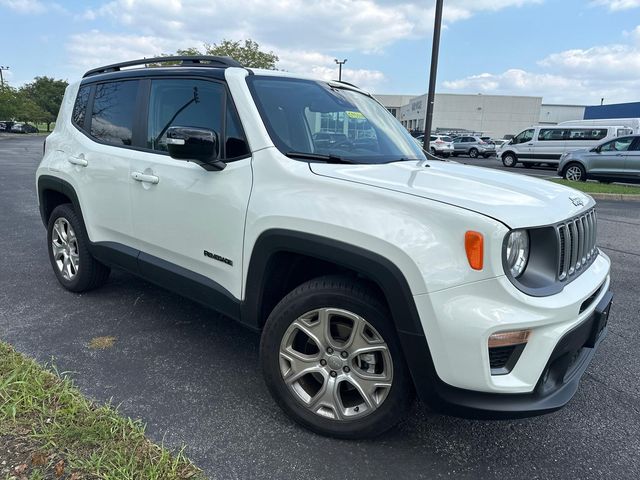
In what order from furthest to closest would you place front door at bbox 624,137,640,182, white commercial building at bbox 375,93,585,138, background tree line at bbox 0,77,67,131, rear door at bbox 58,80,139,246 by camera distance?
white commercial building at bbox 375,93,585,138
background tree line at bbox 0,77,67,131
front door at bbox 624,137,640,182
rear door at bbox 58,80,139,246

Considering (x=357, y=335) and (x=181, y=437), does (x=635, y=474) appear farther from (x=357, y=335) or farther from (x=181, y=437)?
(x=181, y=437)

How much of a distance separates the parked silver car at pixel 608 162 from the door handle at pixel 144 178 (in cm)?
1581

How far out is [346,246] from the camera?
2.18m

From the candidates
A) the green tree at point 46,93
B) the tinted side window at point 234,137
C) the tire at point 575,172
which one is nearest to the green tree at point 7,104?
the green tree at point 46,93

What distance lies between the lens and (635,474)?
2254 millimetres

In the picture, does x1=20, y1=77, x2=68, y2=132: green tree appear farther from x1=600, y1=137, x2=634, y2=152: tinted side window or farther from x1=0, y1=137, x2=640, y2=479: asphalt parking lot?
x1=0, y1=137, x2=640, y2=479: asphalt parking lot

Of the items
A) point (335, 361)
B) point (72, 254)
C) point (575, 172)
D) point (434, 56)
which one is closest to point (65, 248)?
point (72, 254)

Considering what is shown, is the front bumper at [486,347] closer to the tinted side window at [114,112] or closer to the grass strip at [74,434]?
the grass strip at [74,434]

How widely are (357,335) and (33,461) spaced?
1.54 metres

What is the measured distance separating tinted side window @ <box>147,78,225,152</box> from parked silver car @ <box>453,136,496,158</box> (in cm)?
2991

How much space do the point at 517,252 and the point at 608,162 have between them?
15840 millimetres

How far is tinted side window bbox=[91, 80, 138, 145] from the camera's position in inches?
140

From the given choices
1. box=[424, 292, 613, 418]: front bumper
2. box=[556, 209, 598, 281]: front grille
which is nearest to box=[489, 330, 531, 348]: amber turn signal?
box=[424, 292, 613, 418]: front bumper

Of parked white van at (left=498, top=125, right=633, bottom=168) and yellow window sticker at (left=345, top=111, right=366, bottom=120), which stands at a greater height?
yellow window sticker at (left=345, top=111, right=366, bottom=120)
